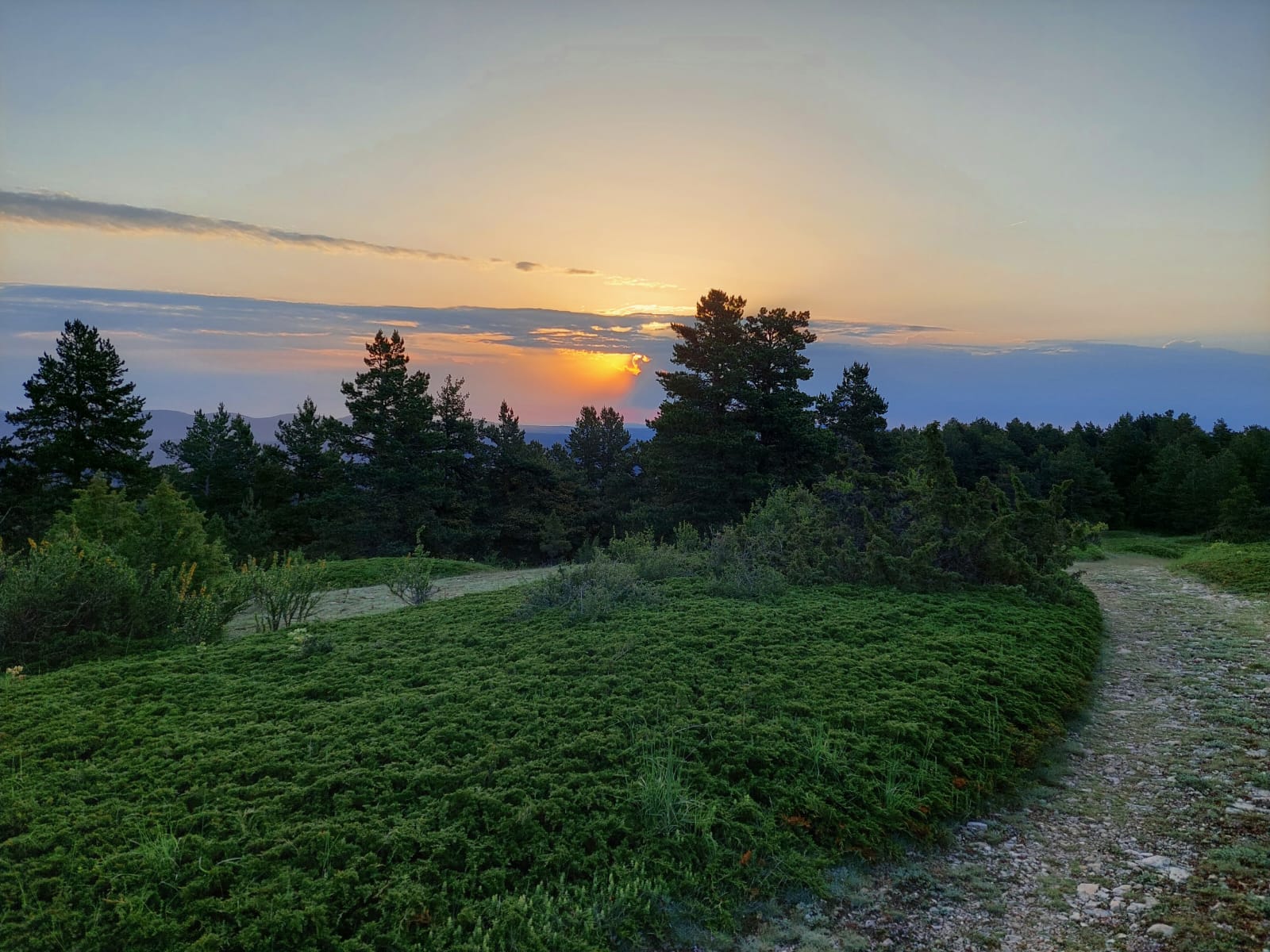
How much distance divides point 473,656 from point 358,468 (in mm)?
23690

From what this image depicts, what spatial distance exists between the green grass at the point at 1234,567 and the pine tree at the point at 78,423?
29.7 m

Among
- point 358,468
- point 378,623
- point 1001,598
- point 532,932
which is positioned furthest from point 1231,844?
point 358,468

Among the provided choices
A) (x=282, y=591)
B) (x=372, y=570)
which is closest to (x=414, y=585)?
(x=282, y=591)

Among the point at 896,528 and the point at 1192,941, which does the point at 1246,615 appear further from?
the point at 1192,941

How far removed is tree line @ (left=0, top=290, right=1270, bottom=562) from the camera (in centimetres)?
2297

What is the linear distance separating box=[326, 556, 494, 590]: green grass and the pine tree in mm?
12728

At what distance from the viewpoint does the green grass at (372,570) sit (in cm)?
1467

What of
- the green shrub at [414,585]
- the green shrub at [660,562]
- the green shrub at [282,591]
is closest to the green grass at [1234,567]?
the green shrub at [660,562]

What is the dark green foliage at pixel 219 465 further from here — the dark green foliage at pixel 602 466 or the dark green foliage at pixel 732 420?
the dark green foliage at pixel 732 420

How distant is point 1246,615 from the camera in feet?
30.0

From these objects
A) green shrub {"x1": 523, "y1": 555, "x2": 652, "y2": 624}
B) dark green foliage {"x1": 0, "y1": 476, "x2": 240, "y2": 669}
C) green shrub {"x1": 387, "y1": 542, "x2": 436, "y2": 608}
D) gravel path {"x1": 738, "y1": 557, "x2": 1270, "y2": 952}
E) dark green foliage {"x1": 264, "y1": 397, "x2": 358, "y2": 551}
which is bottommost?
dark green foliage {"x1": 264, "y1": 397, "x2": 358, "y2": 551}

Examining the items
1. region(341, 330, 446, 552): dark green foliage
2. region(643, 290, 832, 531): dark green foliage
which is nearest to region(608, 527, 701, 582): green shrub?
region(643, 290, 832, 531): dark green foliage

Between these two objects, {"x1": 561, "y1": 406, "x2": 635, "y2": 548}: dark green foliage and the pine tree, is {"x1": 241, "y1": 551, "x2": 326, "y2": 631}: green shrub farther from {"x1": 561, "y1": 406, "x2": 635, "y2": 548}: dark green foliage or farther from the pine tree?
{"x1": 561, "y1": 406, "x2": 635, "y2": 548}: dark green foliage

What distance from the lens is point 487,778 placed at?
376 cm
